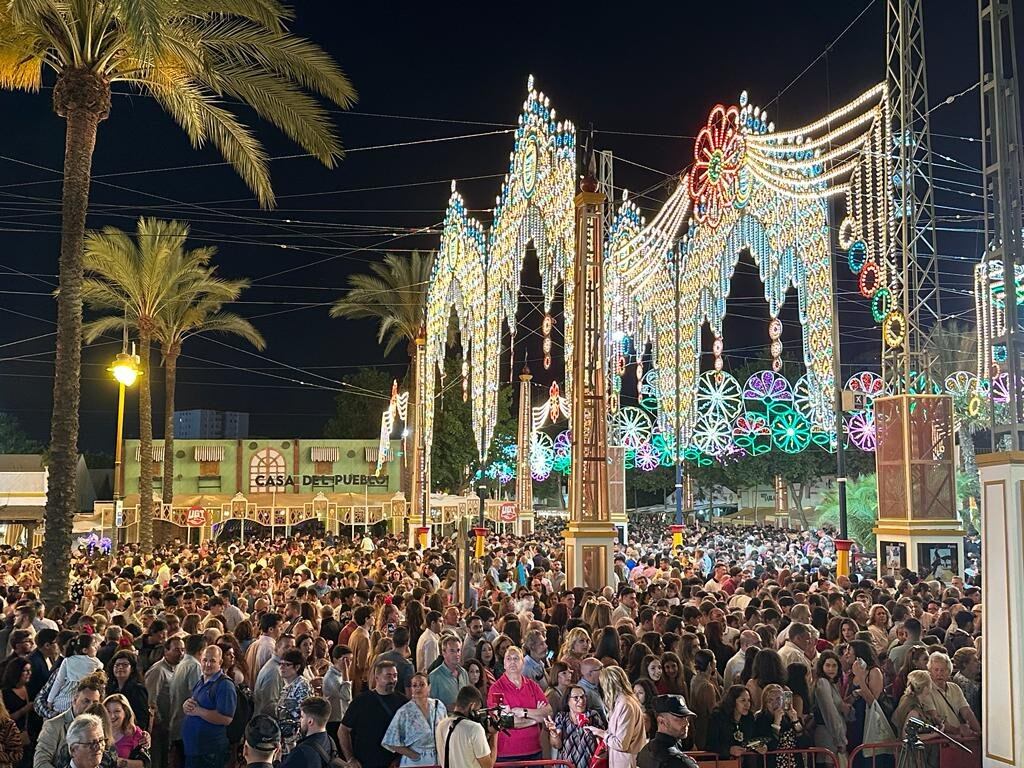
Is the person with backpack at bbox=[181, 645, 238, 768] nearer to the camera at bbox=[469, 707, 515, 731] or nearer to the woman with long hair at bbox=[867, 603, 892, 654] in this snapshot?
the camera at bbox=[469, 707, 515, 731]

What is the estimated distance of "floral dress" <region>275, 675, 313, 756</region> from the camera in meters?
7.37

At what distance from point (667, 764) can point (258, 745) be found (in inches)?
89.2

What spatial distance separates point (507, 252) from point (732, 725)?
19262mm

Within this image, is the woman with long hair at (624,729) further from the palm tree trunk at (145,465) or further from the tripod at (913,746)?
the palm tree trunk at (145,465)

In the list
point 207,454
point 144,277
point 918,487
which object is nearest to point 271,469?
point 207,454

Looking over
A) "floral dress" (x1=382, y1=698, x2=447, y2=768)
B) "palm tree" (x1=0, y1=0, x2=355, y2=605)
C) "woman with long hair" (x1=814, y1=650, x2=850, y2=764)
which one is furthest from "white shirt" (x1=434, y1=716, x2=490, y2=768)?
"palm tree" (x1=0, y1=0, x2=355, y2=605)

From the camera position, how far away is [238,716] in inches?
317

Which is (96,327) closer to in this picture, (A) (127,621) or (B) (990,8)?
(A) (127,621)

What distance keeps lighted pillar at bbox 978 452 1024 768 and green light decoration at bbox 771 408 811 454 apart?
133 ft

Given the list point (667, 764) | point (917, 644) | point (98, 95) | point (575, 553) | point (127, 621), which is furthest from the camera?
point (575, 553)

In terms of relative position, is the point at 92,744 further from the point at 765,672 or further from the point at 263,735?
the point at 765,672

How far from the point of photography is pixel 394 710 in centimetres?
733

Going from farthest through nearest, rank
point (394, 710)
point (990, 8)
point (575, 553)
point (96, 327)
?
point (96, 327) → point (575, 553) → point (990, 8) → point (394, 710)

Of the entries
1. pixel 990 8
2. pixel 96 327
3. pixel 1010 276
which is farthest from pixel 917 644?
pixel 96 327
